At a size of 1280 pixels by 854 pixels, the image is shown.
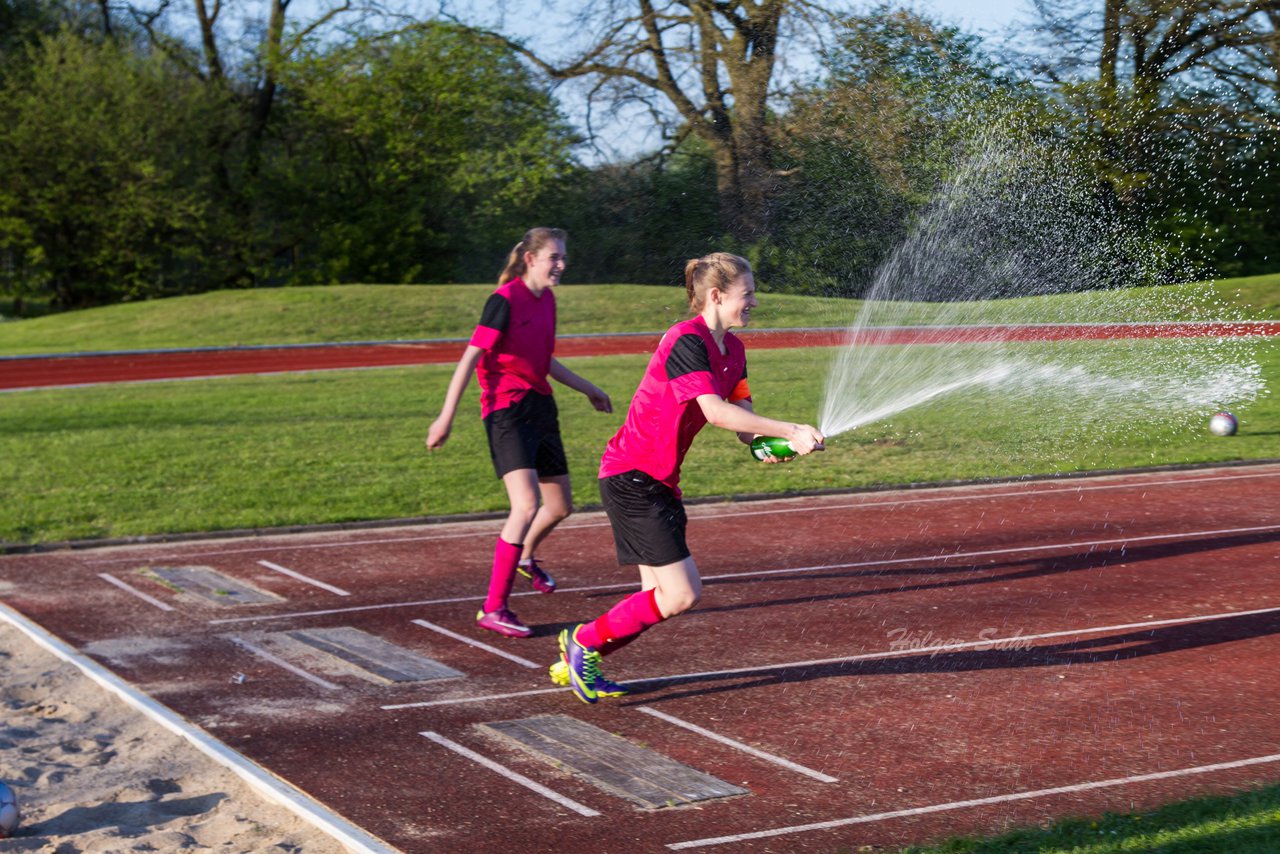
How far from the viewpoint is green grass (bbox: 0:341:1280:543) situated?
1082 centimetres

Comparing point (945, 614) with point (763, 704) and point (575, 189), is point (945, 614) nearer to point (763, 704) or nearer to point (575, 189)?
point (763, 704)

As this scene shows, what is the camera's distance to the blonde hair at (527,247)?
6.81 metres

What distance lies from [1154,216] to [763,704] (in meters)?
20.3

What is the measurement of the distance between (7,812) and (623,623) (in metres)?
2.46

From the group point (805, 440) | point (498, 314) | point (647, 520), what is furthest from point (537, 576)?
point (805, 440)

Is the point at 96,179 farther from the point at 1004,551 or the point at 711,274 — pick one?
the point at 711,274

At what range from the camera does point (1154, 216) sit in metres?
23.4

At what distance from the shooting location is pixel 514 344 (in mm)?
6922

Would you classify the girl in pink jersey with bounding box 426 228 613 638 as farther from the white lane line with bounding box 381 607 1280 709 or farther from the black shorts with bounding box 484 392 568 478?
the white lane line with bounding box 381 607 1280 709

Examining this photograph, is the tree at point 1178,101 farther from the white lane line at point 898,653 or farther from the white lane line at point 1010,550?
the white lane line at point 898,653

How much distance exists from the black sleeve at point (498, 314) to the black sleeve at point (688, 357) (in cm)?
170

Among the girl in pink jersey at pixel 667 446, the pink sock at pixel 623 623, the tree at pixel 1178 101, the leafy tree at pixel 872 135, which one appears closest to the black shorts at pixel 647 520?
the girl in pink jersey at pixel 667 446

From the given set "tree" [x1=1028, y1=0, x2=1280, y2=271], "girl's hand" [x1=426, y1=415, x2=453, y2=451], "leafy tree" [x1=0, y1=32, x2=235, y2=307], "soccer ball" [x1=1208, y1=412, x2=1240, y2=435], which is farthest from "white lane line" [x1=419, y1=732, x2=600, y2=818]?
"leafy tree" [x1=0, y1=32, x2=235, y2=307]

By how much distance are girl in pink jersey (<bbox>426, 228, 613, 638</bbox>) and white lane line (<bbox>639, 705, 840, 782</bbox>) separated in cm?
143
